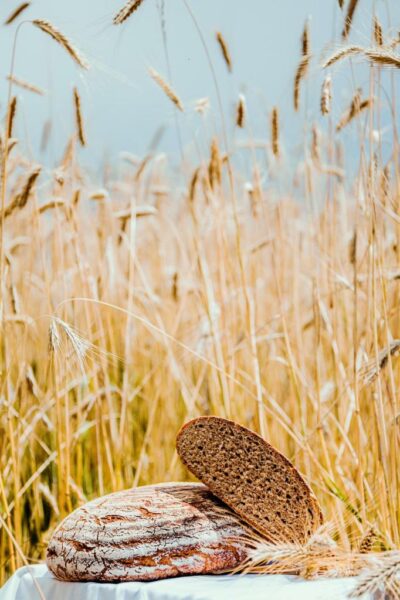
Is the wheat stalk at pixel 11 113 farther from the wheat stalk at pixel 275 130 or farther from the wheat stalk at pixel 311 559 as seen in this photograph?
the wheat stalk at pixel 311 559

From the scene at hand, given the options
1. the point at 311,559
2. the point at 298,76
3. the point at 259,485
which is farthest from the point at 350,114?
the point at 311,559

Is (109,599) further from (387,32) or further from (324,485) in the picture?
(387,32)

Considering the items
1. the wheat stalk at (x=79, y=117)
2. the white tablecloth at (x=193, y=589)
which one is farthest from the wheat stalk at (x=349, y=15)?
the white tablecloth at (x=193, y=589)

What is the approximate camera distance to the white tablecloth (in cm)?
153

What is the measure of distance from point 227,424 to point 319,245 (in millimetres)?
846

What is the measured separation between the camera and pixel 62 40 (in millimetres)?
2014

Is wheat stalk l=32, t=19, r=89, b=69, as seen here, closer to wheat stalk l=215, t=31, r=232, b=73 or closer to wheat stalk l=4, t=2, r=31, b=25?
wheat stalk l=4, t=2, r=31, b=25

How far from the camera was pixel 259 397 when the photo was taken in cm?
228

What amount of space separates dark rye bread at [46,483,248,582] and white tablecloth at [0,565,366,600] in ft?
0.09

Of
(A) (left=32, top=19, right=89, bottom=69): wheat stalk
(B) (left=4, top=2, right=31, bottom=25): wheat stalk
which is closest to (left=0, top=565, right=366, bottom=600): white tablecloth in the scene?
(A) (left=32, top=19, right=89, bottom=69): wheat stalk

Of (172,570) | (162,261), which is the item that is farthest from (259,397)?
(162,261)

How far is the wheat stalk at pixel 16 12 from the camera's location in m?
2.25

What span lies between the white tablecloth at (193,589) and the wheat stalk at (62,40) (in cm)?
101

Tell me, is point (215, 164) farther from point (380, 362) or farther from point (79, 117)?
point (380, 362)
